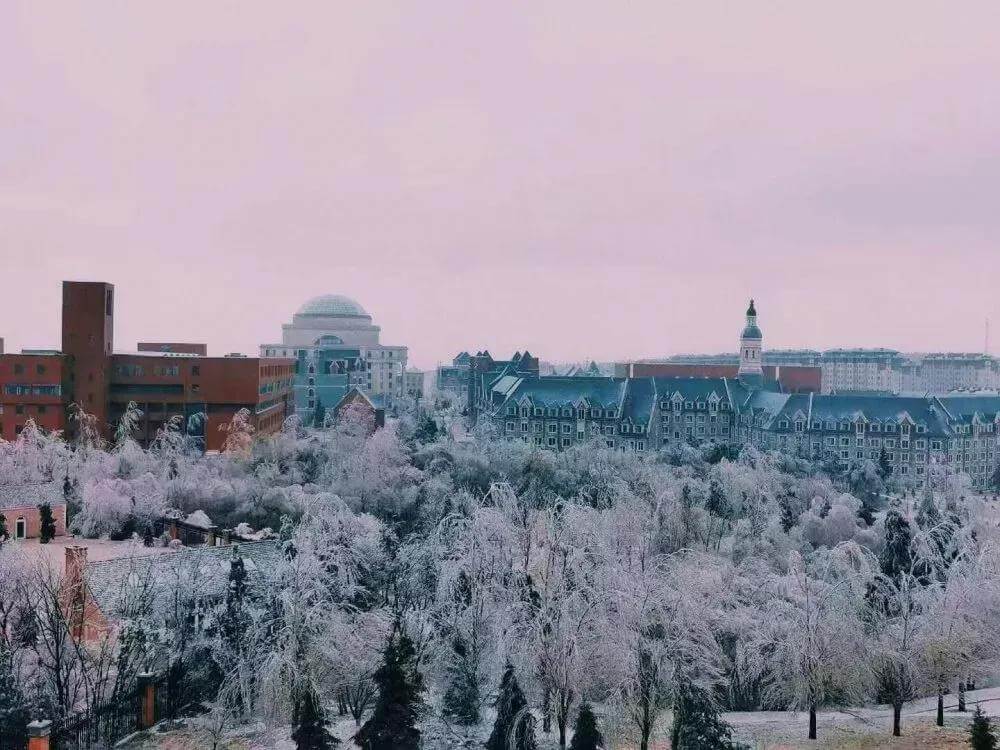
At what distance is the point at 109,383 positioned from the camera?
7119 centimetres

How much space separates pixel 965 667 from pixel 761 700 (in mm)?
5926

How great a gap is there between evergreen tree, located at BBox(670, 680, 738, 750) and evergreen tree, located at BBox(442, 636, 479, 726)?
543 centimetres

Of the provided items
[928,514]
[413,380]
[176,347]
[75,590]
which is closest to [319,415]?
[176,347]

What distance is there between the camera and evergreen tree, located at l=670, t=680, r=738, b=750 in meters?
21.9

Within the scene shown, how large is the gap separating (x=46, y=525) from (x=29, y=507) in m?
2.03

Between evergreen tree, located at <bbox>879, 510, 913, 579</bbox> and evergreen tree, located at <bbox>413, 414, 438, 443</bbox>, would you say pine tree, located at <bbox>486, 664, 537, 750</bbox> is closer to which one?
evergreen tree, located at <bbox>879, 510, 913, 579</bbox>

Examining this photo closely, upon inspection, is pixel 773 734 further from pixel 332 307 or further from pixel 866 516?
pixel 332 307

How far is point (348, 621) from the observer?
27.5 m

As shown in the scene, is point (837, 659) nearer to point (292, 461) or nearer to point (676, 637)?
point (676, 637)

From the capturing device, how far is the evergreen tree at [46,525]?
147 feet

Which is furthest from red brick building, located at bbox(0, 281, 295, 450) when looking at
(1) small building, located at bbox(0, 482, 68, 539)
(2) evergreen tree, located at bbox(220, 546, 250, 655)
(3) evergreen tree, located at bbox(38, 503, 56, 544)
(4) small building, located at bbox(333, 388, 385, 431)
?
(2) evergreen tree, located at bbox(220, 546, 250, 655)

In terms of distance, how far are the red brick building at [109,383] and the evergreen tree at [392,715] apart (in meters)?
51.8

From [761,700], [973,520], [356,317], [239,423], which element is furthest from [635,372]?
[761,700]

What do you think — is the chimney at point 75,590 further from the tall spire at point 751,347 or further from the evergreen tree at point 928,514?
the tall spire at point 751,347
